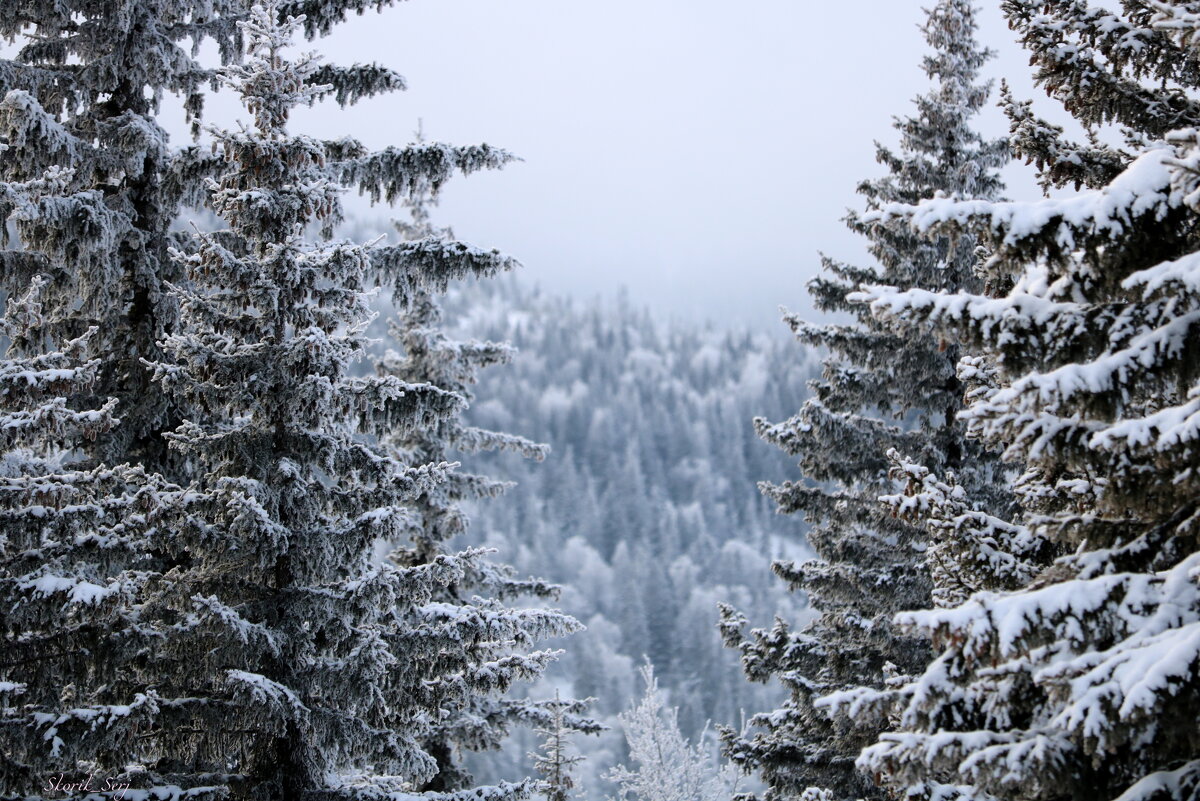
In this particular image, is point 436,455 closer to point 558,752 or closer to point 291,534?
point 558,752

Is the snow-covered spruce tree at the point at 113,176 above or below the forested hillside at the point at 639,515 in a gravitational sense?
below

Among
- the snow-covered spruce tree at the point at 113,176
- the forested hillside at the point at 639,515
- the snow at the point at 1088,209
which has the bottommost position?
the snow at the point at 1088,209

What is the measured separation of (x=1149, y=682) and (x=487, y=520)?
4173 inches

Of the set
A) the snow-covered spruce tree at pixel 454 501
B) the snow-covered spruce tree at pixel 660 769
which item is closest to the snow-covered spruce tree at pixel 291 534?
the snow-covered spruce tree at pixel 454 501

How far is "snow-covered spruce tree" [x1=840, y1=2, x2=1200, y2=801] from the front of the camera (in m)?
3.90

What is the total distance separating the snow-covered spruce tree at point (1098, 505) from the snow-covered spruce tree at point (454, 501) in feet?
31.8

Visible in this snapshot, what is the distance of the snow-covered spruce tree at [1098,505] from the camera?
3.90m

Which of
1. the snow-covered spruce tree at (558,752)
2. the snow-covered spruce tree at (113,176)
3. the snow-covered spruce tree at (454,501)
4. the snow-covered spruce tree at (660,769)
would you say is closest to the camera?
the snow-covered spruce tree at (113,176)

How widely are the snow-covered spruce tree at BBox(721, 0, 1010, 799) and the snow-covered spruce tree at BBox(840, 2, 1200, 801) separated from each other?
6.63 meters

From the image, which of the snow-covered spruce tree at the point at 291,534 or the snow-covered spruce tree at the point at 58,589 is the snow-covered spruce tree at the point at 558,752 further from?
the snow-covered spruce tree at the point at 58,589

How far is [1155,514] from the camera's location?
14.5ft

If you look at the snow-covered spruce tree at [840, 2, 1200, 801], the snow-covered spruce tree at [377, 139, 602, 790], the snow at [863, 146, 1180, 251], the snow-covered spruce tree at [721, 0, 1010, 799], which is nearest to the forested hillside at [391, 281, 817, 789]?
the snow-covered spruce tree at [377, 139, 602, 790]

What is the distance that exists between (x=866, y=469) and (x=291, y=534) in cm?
761

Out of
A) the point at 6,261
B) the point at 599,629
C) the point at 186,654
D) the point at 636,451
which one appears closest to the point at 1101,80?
the point at 186,654
